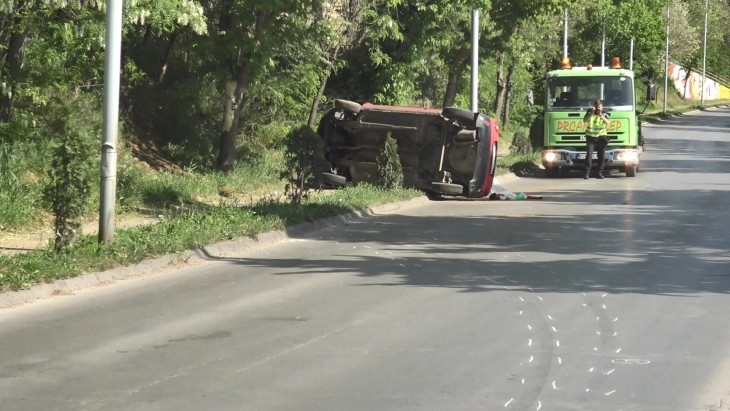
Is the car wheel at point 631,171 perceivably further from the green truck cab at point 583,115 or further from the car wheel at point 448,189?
the car wheel at point 448,189

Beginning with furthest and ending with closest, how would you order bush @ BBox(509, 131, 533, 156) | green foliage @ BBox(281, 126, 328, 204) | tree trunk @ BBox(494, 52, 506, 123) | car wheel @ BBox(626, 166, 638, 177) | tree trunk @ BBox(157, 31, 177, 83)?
tree trunk @ BBox(494, 52, 506, 123) < bush @ BBox(509, 131, 533, 156) < car wheel @ BBox(626, 166, 638, 177) < tree trunk @ BBox(157, 31, 177, 83) < green foliage @ BBox(281, 126, 328, 204)

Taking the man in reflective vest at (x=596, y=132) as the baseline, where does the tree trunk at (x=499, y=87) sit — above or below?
above

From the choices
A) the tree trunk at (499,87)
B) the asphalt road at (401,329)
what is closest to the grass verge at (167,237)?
the asphalt road at (401,329)

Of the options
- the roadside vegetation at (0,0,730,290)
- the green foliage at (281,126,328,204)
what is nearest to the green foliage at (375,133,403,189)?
the roadside vegetation at (0,0,730,290)

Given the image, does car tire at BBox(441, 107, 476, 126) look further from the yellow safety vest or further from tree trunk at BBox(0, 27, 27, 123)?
tree trunk at BBox(0, 27, 27, 123)

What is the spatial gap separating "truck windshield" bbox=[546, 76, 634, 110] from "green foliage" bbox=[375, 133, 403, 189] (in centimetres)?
964

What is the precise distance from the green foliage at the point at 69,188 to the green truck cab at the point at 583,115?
20.2m

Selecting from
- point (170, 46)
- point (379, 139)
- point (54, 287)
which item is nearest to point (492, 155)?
point (379, 139)

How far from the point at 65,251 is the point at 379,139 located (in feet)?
39.6

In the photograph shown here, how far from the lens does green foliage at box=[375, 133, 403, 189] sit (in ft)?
78.1

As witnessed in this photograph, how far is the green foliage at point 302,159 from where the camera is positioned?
64.4ft

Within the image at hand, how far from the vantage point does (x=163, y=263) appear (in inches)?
551

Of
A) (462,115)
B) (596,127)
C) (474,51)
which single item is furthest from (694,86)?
(462,115)

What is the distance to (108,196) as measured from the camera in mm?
14047
